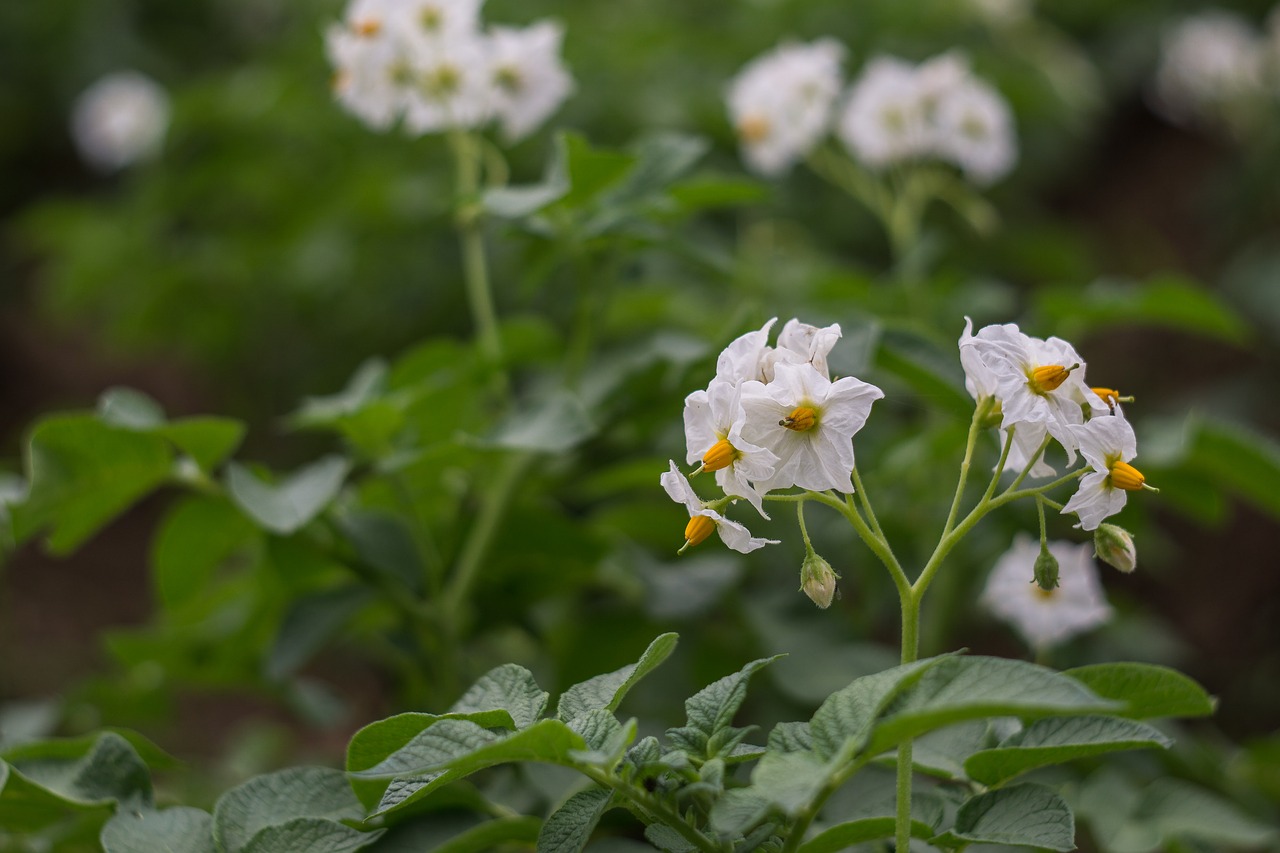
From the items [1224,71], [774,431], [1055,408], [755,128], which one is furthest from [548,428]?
[1224,71]

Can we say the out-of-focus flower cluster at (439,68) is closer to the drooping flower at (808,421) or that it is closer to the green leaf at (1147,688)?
the drooping flower at (808,421)

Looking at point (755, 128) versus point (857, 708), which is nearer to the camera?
point (857, 708)

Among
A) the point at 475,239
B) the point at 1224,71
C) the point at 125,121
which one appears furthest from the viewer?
the point at 1224,71

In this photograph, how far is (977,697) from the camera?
57cm

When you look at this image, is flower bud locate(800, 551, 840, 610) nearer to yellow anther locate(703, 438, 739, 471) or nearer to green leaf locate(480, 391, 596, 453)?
yellow anther locate(703, 438, 739, 471)

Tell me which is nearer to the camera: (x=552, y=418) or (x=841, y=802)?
(x=841, y=802)

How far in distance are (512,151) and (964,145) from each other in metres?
0.91

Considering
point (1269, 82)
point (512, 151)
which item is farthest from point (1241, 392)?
point (512, 151)

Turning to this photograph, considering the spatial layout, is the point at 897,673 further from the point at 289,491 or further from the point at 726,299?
the point at 726,299

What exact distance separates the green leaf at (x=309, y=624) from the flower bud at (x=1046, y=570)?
0.66m

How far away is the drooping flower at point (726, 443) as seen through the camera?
2.14ft

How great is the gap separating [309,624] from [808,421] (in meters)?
0.63

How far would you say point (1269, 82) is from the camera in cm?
264

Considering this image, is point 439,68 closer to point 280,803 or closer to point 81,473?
point 81,473
